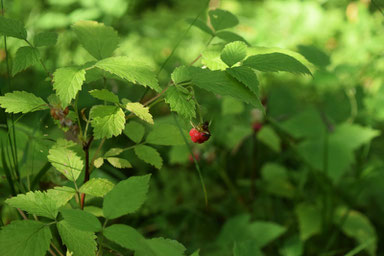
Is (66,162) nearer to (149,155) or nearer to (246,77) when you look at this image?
(149,155)

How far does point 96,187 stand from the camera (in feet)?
2.47

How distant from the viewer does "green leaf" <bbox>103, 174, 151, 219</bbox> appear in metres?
0.67

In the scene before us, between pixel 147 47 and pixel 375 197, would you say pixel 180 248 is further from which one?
pixel 147 47

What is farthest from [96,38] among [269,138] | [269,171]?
[269,171]

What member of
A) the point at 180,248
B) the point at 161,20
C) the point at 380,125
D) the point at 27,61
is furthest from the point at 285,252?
the point at 161,20

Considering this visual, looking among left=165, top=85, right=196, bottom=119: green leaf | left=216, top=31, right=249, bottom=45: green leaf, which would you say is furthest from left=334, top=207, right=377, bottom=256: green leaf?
left=165, top=85, right=196, bottom=119: green leaf

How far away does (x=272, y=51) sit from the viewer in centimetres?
82

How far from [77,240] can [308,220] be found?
109cm

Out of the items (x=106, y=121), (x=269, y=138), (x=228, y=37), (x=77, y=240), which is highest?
(x=228, y=37)

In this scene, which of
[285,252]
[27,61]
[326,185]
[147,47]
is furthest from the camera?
[147,47]

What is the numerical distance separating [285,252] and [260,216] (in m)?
0.33

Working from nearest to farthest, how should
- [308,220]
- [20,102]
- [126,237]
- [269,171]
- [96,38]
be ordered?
[126,237], [20,102], [96,38], [308,220], [269,171]

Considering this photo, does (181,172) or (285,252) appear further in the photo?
(181,172)

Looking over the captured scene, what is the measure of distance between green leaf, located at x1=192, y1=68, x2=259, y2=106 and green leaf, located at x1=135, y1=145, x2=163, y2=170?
8.1 inches
